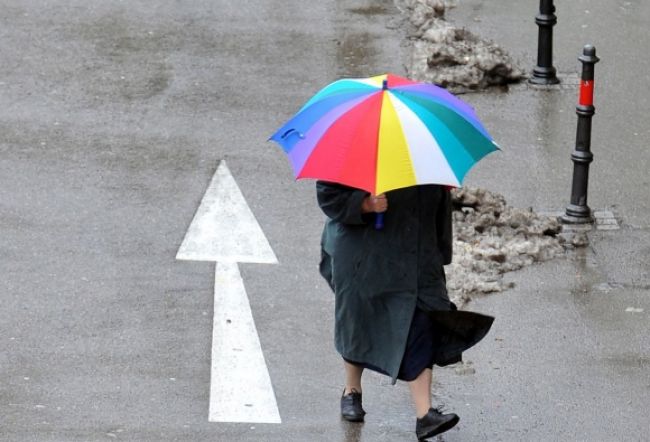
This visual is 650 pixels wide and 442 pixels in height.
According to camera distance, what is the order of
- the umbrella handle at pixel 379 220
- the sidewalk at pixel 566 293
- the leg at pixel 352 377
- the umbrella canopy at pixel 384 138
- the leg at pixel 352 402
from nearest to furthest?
the umbrella canopy at pixel 384 138 < the umbrella handle at pixel 379 220 < the leg at pixel 352 377 < the leg at pixel 352 402 < the sidewalk at pixel 566 293

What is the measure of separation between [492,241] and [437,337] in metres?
2.54

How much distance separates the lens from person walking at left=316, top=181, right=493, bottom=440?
257 inches

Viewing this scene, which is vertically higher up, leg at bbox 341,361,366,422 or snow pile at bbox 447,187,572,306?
snow pile at bbox 447,187,572,306

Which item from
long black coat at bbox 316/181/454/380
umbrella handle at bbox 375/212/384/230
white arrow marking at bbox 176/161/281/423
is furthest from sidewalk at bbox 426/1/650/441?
umbrella handle at bbox 375/212/384/230

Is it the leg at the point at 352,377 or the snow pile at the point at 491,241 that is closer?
the leg at the point at 352,377

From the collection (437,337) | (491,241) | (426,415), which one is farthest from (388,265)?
(491,241)

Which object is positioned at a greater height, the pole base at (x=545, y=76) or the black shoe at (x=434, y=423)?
the pole base at (x=545, y=76)

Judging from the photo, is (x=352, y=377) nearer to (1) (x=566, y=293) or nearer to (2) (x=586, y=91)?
(1) (x=566, y=293)

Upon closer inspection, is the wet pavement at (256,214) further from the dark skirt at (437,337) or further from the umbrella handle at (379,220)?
the umbrella handle at (379,220)

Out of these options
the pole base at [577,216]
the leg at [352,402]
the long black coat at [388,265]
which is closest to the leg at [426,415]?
the long black coat at [388,265]

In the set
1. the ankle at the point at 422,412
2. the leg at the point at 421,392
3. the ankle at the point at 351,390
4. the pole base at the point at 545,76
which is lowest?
the ankle at the point at 422,412

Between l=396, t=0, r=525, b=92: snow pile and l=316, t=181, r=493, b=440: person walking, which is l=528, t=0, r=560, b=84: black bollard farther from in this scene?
l=316, t=181, r=493, b=440: person walking

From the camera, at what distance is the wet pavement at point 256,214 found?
7.29 metres

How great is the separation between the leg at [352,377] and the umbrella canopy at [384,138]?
1264 millimetres
